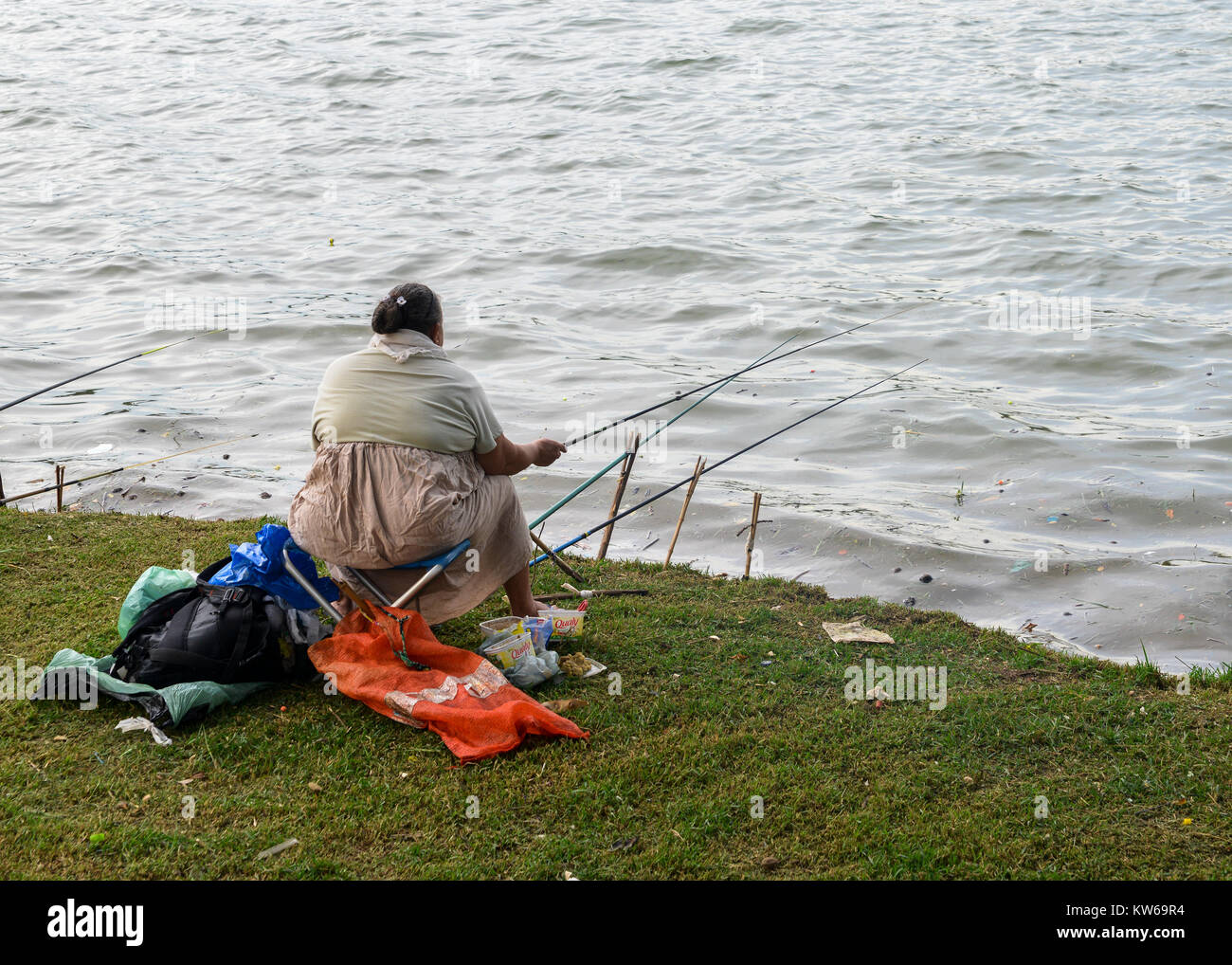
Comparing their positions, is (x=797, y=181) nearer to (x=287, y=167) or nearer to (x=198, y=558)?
(x=287, y=167)

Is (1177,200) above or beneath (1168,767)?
above

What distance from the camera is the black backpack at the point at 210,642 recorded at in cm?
396

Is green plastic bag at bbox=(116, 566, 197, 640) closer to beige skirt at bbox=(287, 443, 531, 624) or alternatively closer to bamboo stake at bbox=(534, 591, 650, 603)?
beige skirt at bbox=(287, 443, 531, 624)

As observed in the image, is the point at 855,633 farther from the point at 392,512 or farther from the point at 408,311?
the point at 408,311

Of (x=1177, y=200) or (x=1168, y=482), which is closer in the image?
(x=1168, y=482)

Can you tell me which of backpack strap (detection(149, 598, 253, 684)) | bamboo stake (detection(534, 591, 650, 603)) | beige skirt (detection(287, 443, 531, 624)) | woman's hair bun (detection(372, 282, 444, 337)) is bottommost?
bamboo stake (detection(534, 591, 650, 603))

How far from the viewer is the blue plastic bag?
4.21 m

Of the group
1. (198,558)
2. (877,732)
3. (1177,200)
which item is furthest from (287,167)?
(877,732)

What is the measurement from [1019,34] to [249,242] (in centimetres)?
1373

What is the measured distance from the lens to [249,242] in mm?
13891

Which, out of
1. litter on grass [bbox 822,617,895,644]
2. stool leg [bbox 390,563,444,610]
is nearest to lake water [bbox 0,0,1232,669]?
litter on grass [bbox 822,617,895,644]

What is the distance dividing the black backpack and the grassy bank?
0.13m

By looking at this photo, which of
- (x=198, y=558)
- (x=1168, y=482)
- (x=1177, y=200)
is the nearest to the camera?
(x=198, y=558)
